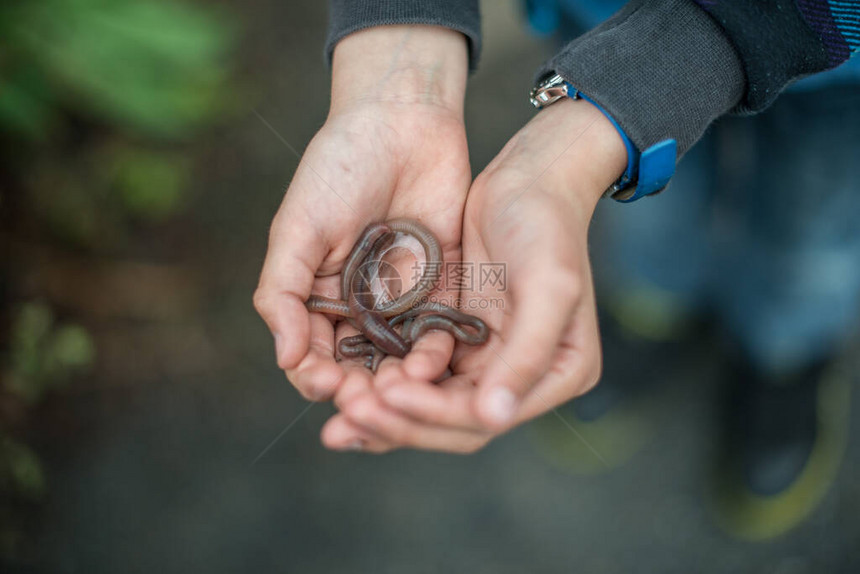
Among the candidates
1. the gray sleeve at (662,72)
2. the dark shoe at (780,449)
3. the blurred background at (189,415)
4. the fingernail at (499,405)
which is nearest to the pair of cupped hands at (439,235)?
the fingernail at (499,405)

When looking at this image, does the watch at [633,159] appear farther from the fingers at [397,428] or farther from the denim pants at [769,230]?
the fingers at [397,428]

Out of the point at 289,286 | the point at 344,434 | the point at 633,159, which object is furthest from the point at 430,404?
the point at 633,159

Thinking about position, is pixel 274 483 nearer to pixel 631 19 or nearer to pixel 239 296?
pixel 239 296

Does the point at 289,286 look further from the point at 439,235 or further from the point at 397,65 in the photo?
the point at 397,65

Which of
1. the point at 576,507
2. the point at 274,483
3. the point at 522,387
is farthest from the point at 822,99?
the point at 274,483

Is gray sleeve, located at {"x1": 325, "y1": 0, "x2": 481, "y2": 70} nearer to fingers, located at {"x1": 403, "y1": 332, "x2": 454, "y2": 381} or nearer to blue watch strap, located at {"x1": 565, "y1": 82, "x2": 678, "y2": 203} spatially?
blue watch strap, located at {"x1": 565, "y1": 82, "x2": 678, "y2": 203}

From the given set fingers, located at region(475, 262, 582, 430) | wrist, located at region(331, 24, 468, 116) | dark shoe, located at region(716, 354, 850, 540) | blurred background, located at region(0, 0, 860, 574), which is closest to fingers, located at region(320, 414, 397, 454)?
fingers, located at region(475, 262, 582, 430)
